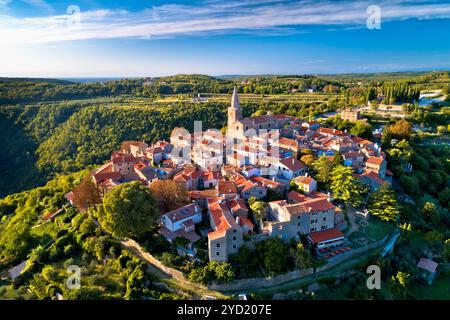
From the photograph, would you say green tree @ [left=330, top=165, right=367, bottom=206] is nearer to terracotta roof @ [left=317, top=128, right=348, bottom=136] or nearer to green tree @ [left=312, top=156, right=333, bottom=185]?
green tree @ [left=312, top=156, right=333, bottom=185]

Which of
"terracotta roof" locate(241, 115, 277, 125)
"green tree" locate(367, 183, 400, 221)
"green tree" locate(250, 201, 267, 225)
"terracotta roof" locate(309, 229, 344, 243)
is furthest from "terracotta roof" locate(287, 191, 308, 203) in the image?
"terracotta roof" locate(241, 115, 277, 125)

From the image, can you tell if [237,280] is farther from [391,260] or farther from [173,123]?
[173,123]

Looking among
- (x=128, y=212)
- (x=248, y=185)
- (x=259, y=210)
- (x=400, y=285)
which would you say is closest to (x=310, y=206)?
(x=259, y=210)

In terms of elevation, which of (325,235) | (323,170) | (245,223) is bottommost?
(325,235)

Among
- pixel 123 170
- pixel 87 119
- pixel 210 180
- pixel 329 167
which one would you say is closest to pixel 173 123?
pixel 87 119

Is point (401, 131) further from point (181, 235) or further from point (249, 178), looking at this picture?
point (181, 235)

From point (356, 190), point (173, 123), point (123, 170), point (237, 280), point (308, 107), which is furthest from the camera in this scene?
point (308, 107)

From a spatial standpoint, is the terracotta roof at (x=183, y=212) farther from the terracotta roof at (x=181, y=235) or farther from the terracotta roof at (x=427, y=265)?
the terracotta roof at (x=427, y=265)
